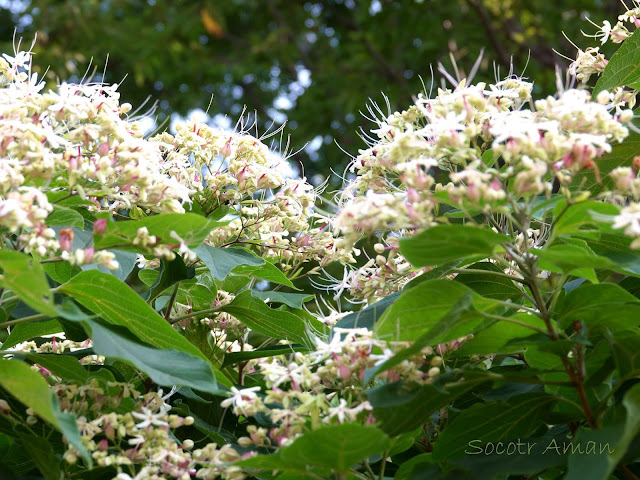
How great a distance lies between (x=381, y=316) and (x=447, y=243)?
0.20 meters

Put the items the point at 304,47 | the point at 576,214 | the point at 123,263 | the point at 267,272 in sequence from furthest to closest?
the point at 304,47, the point at 267,272, the point at 123,263, the point at 576,214

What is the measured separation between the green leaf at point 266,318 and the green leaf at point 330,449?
0.48 metres

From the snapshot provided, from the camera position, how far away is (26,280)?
120 centimetres

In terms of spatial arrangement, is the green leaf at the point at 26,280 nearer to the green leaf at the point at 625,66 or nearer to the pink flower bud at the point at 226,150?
the pink flower bud at the point at 226,150

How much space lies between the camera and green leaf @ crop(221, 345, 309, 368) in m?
1.73

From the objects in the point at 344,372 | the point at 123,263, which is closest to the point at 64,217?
the point at 123,263

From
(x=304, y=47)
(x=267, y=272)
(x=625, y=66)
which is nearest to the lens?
(x=625, y=66)

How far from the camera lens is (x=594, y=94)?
1.76 meters

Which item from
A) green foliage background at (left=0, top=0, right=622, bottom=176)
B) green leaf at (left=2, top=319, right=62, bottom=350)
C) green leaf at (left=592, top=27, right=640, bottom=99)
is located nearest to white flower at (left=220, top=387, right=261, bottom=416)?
green leaf at (left=2, top=319, right=62, bottom=350)

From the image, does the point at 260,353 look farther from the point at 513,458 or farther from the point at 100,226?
the point at 513,458

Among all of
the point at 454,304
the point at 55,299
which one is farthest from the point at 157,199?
the point at 454,304

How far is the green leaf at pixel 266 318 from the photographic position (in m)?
1.72

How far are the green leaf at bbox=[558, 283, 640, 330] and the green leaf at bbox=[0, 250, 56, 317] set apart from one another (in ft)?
2.62

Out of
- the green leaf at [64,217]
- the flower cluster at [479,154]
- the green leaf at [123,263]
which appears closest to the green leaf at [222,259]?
the green leaf at [123,263]
